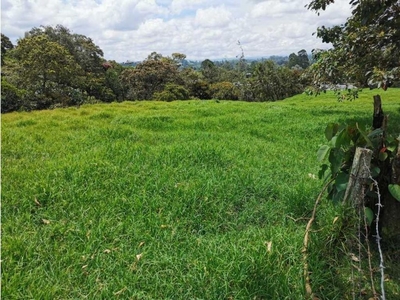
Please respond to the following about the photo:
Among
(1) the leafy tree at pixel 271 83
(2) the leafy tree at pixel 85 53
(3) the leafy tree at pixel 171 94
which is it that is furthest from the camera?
(1) the leafy tree at pixel 271 83

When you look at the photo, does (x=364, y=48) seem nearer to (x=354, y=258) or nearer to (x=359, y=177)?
(x=359, y=177)

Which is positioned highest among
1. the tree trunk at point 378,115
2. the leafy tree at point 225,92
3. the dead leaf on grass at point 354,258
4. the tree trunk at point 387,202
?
the tree trunk at point 378,115

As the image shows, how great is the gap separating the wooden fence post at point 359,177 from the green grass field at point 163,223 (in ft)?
0.46

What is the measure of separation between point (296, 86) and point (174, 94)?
13.0 meters

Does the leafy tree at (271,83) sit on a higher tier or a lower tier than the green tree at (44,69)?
lower

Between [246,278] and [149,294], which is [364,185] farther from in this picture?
[149,294]

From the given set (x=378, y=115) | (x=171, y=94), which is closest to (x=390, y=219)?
(x=378, y=115)

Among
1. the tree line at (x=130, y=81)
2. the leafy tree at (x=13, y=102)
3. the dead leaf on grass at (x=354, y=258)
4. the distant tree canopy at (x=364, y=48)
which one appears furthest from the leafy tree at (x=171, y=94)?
the dead leaf on grass at (x=354, y=258)

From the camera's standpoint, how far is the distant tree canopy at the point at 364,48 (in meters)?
5.82

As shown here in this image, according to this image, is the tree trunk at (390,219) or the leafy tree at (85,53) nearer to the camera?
the tree trunk at (390,219)

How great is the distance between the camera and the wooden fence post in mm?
2330

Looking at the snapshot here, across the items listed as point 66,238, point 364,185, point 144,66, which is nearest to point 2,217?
point 66,238

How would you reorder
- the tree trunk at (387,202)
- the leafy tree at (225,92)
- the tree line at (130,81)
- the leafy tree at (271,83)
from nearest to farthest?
the tree trunk at (387,202), the tree line at (130,81), the leafy tree at (271,83), the leafy tree at (225,92)

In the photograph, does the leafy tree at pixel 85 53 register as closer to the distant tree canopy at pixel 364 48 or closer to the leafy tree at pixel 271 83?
the leafy tree at pixel 271 83
